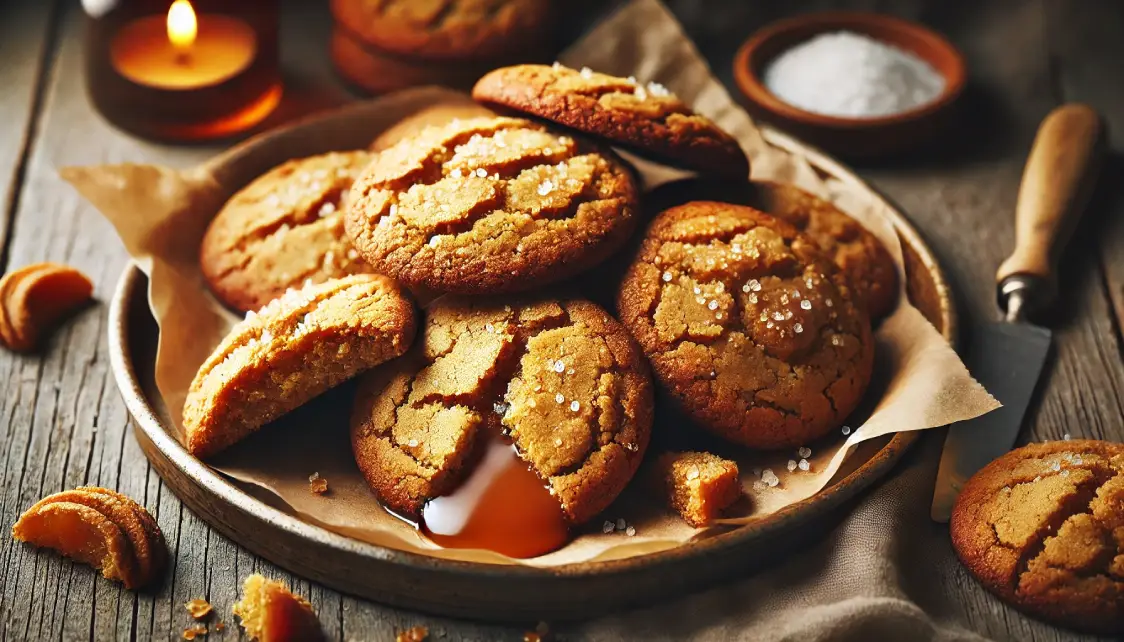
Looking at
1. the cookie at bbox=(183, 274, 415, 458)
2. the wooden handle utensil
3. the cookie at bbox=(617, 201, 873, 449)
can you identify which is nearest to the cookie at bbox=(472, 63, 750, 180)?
the cookie at bbox=(617, 201, 873, 449)

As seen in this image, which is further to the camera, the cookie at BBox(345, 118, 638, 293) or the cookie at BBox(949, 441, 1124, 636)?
the cookie at BBox(345, 118, 638, 293)

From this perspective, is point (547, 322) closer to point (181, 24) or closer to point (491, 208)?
point (491, 208)

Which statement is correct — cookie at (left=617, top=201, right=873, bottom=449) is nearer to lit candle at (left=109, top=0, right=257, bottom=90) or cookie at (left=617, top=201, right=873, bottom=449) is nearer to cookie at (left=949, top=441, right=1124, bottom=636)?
cookie at (left=949, top=441, right=1124, bottom=636)

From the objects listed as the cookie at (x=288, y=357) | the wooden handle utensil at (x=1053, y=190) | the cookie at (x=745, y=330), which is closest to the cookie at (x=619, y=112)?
the cookie at (x=745, y=330)

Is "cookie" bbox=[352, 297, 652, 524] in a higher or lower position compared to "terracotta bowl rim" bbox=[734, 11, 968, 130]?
higher

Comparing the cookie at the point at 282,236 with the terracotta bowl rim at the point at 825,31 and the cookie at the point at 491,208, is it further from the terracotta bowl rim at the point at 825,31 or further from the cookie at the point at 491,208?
the terracotta bowl rim at the point at 825,31

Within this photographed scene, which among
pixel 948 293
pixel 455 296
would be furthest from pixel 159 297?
pixel 948 293

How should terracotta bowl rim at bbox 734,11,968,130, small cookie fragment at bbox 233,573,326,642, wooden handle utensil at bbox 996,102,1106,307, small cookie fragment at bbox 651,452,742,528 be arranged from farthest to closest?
terracotta bowl rim at bbox 734,11,968,130
wooden handle utensil at bbox 996,102,1106,307
small cookie fragment at bbox 651,452,742,528
small cookie fragment at bbox 233,573,326,642

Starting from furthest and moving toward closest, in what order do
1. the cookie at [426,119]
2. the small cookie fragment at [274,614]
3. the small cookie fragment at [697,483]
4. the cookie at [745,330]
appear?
the cookie at [426,119]
the cookie at [745,330]
the small cookie fragment at [697,483]
the small cookie fragment at [274,614]
